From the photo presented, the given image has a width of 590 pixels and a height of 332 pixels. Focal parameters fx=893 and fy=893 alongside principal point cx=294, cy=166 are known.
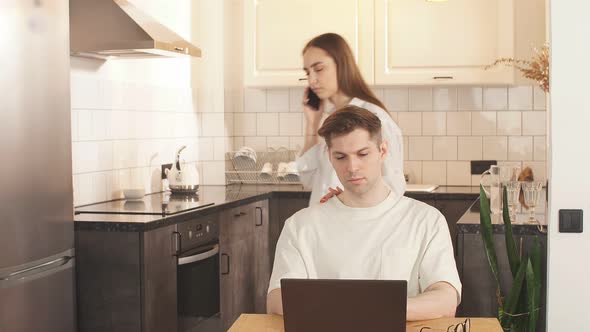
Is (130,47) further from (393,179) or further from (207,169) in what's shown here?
(207,169)

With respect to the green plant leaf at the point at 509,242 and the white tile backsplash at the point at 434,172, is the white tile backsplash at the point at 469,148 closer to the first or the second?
the white tile backsplash at the point at 434,172

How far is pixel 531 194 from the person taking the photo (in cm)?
379

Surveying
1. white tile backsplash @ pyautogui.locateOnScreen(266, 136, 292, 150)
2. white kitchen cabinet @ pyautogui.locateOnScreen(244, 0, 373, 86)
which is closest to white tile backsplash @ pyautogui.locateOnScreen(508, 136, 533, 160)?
white kitchen cabinet @ pyautogui.locateOnScreen(244, 0, 373, 86)

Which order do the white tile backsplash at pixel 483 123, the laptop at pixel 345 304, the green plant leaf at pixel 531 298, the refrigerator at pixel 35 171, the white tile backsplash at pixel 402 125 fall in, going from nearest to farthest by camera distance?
the laptop at pixel 345 304
the refrigerator at pixel 35 171
the green plant leaf at pixel 531 298
the white tile backsplash at pixel 402 125
the white tile backsplash at pixel 483 123

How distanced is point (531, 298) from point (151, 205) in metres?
1.86

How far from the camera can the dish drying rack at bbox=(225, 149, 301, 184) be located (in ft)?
19.4

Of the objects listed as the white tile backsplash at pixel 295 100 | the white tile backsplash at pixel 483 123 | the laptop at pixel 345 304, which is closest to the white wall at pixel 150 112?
the white tile backsplash at pixel 295 100

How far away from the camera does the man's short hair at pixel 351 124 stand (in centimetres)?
260

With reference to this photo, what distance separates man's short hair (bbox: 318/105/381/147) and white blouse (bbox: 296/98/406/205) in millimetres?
963

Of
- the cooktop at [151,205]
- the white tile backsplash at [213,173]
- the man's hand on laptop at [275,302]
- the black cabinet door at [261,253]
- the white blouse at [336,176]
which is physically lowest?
the black cabinet door at [261,253]

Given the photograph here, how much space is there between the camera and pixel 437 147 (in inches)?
229

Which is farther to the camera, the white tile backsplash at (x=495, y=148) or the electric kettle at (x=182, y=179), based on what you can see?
the white tile backsplash at (x=495, y=148)

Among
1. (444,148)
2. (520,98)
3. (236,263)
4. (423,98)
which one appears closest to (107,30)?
(236,263)

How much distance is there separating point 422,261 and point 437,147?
336cm
